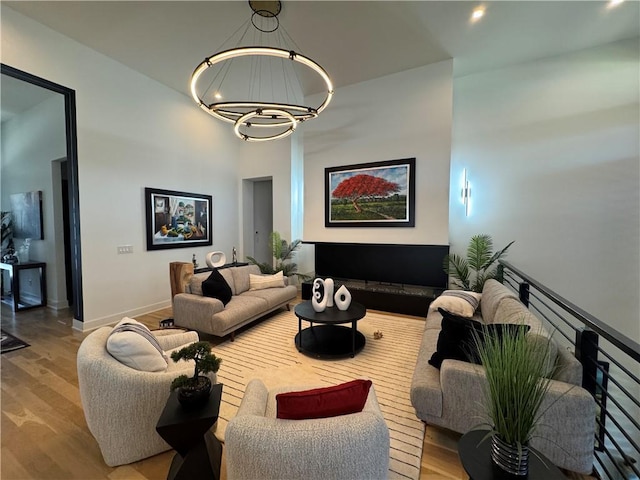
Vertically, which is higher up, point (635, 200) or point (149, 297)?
point (635, 200)

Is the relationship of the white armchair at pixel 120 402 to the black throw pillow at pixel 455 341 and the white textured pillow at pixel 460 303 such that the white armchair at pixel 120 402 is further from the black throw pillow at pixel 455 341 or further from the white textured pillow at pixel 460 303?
the white textured pillow at pixel 460 303

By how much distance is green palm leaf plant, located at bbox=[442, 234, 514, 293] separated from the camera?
13.7 feet

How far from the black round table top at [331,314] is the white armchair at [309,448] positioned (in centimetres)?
181

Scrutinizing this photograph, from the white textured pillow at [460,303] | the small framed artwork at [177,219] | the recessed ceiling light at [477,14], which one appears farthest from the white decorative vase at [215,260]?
the recessed ceiling light at [477,14]

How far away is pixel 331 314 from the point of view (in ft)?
10.1

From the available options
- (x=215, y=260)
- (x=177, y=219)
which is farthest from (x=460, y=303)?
(x=177, y=219)

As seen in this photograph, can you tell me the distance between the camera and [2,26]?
2.96m

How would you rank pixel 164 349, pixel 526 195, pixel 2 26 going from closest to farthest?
1. pixel 164 349
2. pixel 2 26
3. pixel 526 195

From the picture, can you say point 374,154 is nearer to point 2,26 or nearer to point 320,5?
point 320,5

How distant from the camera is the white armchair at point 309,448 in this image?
3.29 ft

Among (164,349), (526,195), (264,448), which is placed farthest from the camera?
(526,195)

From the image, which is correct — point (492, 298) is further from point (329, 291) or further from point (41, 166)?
point (41, 166)

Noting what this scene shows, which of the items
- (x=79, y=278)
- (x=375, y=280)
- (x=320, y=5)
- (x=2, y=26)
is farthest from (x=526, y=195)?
(x=2, y=26)

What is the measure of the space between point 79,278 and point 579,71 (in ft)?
26.0
